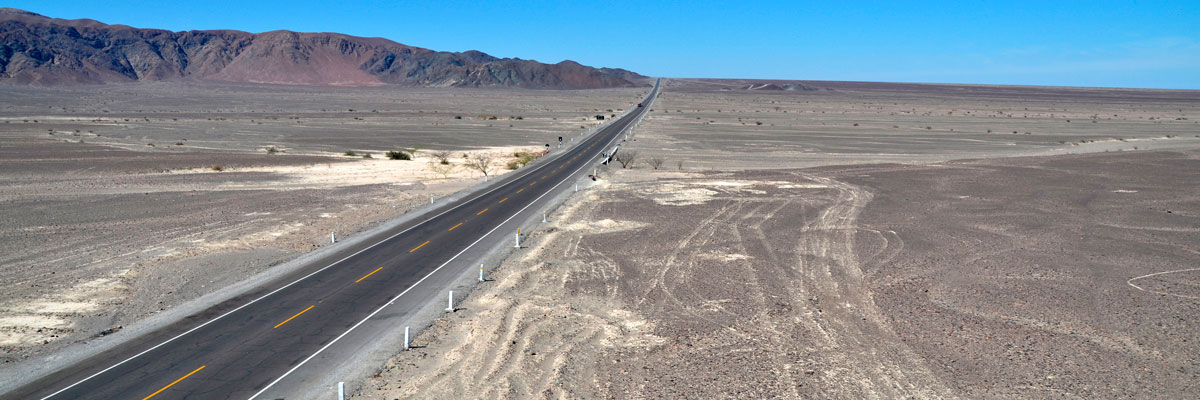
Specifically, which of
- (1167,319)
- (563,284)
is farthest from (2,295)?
(1167,319)

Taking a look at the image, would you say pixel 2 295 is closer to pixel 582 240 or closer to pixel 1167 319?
pixel 582 240

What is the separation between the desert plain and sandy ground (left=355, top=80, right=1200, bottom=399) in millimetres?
86

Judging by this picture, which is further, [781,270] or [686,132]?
[686,132]

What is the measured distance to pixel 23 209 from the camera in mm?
32375

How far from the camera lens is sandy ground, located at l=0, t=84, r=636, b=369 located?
19.6 m

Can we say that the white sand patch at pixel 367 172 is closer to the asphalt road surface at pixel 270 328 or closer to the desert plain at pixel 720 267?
the desert plain at pixel 720 267

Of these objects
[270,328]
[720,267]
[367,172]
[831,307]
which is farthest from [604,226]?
[367,172]

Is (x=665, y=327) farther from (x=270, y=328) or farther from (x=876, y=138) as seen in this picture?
(x=876, y=138)

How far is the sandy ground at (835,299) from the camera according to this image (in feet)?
46.0

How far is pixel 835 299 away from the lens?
63.6 ft

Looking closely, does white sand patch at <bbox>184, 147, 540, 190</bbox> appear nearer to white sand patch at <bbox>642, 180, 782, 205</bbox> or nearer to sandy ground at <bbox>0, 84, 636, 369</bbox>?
sandy ground at <bbox>0, 84, 636, 369</bbox>

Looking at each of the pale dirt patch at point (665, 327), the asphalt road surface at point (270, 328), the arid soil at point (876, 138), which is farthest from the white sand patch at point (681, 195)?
the arid soil at point (876, 138)

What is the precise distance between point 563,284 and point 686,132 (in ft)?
214

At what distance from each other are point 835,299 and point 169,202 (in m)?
31.1
